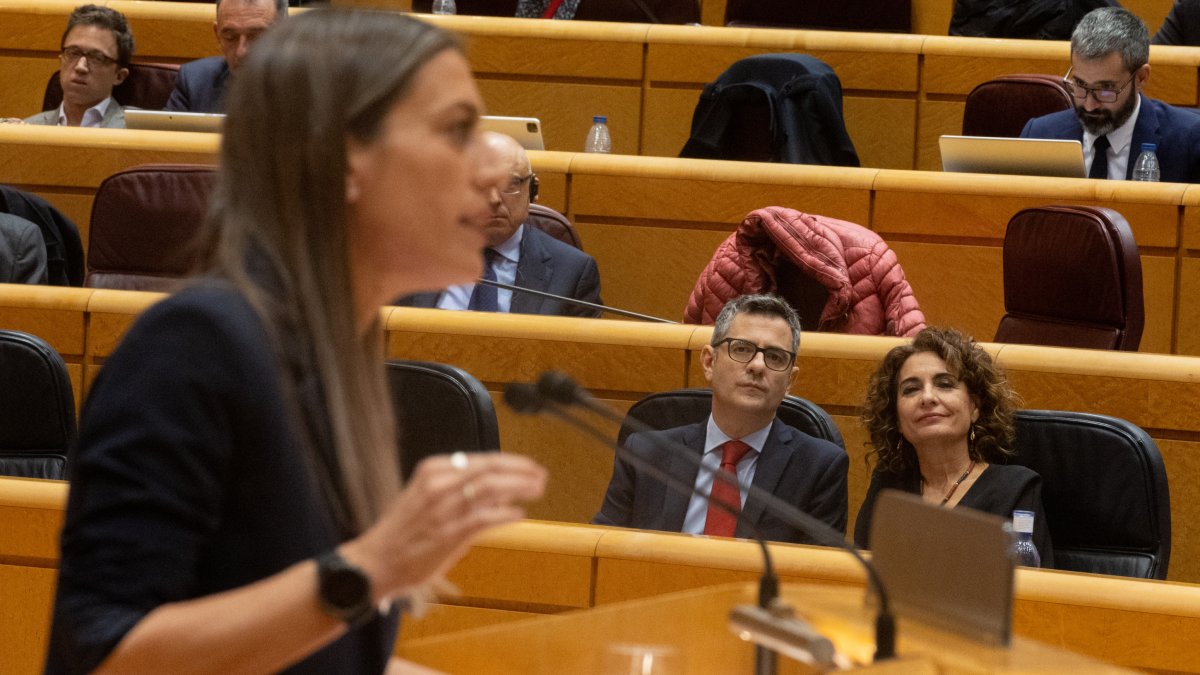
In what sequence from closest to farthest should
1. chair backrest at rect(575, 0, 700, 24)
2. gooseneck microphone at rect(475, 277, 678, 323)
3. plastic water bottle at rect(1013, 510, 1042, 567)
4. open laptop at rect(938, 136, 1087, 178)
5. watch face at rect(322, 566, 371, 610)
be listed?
1. watch face at rect(322, 566, 371, 610)
2. plastic water bottle at rect(1013, 510, 1042, 567)
3. gooseneck microphone at rect(475, 277, 678, 323)
4. open laptop at rect(938, 136, 1087, 178)
5. chair backrest at rect(575, 0, 700, 24)

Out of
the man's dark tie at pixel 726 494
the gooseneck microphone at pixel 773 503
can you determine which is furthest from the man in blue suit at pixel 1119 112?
the gooseneck microphone at pixel 773 503

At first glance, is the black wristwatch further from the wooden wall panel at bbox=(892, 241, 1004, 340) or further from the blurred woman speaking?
the wooden wall panel at bbox=(892, 241, 1004, 340)

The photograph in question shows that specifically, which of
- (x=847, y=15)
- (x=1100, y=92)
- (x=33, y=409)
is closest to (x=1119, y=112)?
(x=1100, y=92)

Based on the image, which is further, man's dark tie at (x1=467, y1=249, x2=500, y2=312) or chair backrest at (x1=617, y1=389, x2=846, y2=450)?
man's dark tie at (x1=467, y1=249, x2=500, y2=312)

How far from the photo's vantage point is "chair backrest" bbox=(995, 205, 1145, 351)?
105 inches

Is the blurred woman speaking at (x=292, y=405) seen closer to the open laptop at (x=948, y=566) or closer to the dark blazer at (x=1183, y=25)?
the open laptop at (x=948, y=566)

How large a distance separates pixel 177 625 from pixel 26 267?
255 centimetres

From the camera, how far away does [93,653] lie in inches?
26.1

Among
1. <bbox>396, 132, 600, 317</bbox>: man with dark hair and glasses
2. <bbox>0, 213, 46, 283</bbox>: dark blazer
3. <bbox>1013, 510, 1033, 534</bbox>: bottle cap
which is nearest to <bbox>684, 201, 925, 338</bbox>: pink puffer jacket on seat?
<bbox>396, 132, 600, 317</bbox>: man with dark hair and glasses

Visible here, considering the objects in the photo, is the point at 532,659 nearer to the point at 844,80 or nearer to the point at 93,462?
the point at 93,462

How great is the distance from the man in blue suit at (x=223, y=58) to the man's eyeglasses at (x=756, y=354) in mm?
1694

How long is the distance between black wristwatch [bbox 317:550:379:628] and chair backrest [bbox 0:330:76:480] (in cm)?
183

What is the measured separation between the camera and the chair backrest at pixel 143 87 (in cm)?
397

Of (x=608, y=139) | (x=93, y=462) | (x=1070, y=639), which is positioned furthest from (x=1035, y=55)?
(x=93, y=462)
